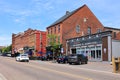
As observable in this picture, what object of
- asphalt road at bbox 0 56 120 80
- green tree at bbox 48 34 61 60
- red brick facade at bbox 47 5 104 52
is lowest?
asphalt road at bbox 0 56 120 80

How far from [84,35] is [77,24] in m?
7.85

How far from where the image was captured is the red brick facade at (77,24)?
2579 inches

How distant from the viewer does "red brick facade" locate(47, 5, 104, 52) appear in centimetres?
6550

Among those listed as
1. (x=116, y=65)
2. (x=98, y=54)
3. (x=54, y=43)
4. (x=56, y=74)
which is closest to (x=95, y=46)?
(x=98, y=54)

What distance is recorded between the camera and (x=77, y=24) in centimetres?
6750

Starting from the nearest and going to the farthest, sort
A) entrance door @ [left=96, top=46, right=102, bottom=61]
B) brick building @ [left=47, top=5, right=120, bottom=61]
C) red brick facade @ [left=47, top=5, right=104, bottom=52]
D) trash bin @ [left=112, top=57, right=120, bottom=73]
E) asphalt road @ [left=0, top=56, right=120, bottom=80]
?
asphalt road @ [left=0, top=56, right=120, bottom=80] → trash bin @ [left=112, top=57, right=120, bottom=73] → brick building @ [left=47, top=5, right=120, bottom=61] → entrance door @ [left=96, top=46, right=102, bottom=61] → red brick facade @ [left=47, top=5, right=104, bottom=52]

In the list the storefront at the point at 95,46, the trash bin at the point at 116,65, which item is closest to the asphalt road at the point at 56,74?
the trash bin at the point at 116,65

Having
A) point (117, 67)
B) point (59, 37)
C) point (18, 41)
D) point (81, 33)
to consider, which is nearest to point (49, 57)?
point (59, 37)

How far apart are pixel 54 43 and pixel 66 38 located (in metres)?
6.07

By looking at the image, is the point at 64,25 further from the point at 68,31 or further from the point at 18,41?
the point at 18,41

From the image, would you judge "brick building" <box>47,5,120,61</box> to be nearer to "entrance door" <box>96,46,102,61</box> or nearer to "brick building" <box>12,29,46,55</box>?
"entrance door" <box>96,46,102,61</box>

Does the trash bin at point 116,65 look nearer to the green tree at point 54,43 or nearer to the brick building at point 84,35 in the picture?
the brick building at point 84,35

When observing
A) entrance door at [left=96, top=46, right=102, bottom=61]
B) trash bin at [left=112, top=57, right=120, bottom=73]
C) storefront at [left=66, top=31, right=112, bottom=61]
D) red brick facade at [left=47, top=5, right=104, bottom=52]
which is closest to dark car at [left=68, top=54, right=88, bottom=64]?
storefront at [left=66, top=31, right=112, bottom=61]

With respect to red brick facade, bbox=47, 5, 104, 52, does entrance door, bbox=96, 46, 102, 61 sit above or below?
below
